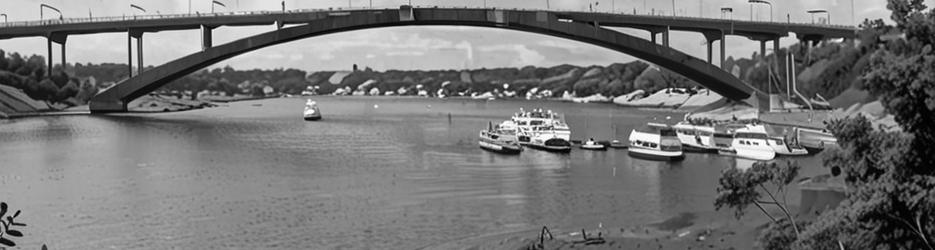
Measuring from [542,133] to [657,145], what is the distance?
10343 mm

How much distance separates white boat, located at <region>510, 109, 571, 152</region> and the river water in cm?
99

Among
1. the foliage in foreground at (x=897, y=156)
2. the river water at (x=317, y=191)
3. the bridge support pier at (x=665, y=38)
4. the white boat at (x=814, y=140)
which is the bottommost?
the river water at (x=317, y=191)

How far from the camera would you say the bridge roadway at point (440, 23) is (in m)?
81.2

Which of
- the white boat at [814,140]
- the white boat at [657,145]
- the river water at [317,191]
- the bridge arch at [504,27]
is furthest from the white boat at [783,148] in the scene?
the bridge arch at [504,27]

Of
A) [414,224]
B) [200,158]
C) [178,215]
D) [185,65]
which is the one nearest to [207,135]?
[200,158]

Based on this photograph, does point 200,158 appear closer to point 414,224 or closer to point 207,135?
point 207,135

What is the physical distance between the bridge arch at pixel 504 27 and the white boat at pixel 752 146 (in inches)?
1319

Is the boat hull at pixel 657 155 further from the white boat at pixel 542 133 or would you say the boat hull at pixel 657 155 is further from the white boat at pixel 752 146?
the white boat at pixel 542 133

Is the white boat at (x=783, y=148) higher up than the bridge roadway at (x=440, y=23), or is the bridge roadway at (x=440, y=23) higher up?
the bridge roadway at (x=440, y=23)

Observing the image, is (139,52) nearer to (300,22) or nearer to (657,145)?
Result: (300,22)

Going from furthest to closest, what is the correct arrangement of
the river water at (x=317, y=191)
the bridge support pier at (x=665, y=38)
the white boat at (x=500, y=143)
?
the bridge support pier at (x=665, y=38) → the white boat at (x=500, y=143) → the river water at (x=317, y=191)

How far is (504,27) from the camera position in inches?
3312

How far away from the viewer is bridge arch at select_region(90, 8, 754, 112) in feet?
266

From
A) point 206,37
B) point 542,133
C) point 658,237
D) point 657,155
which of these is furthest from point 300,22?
point 658,237
